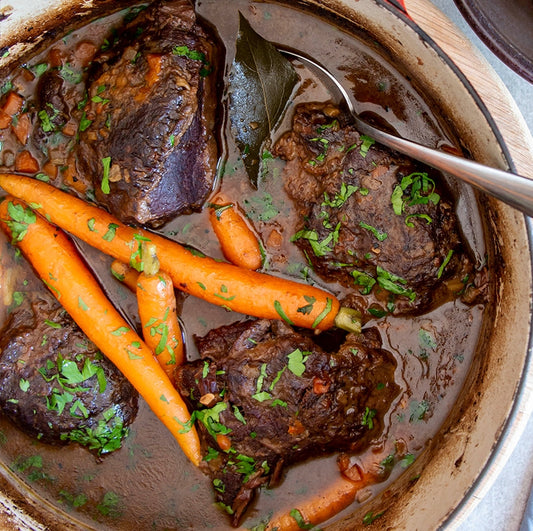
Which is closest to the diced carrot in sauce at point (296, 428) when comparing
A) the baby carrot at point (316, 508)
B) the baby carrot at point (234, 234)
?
the baby carrot at point (316, 508)

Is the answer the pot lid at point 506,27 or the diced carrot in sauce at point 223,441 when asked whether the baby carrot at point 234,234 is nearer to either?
the diced carrot in sauce at point 223,441

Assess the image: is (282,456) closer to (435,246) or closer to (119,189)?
(435,246)

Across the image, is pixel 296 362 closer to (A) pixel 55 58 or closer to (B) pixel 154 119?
(B) pixel 154 119

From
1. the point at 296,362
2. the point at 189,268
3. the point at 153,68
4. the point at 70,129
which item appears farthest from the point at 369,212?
the point at 70,129

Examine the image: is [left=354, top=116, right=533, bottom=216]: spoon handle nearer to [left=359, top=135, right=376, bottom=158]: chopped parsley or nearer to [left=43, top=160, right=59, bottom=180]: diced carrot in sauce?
[left=359, top=135, right=376, bottom=158]: chopped parsley

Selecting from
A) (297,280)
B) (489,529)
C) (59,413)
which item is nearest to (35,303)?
(59,413)

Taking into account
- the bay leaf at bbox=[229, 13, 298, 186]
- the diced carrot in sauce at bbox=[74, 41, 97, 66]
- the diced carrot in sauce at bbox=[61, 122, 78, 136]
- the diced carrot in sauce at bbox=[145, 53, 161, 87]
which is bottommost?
the diced carrot in sauce at bbox=[61, 122, 78, 136]

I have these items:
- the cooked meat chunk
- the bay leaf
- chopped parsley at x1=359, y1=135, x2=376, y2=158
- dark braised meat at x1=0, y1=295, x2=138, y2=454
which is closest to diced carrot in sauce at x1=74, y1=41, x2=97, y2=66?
the cooked meat chunk
